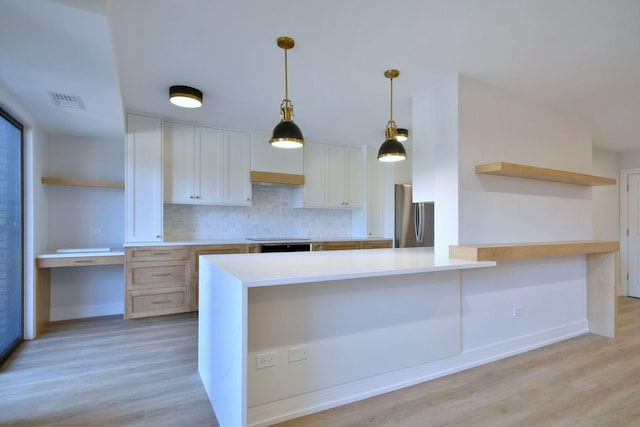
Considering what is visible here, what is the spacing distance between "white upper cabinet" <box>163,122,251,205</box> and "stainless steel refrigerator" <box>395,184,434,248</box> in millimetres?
2460

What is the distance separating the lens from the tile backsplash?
438 centimetres

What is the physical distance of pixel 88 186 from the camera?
12.9ft

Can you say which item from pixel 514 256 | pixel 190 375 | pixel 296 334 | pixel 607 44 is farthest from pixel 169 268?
pixel 607 44

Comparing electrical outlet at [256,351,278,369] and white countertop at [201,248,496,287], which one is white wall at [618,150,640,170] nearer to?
white countertop at [201,248,496,287]

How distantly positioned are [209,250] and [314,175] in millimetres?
1880

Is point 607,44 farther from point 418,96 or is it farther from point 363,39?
point 363,39

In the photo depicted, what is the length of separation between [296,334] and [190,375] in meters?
1.07

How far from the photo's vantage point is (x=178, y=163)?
4035 mm

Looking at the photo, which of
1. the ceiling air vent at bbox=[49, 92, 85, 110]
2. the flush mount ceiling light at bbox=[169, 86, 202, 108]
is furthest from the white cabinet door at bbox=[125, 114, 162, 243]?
the flush mount ceiling light at bbox=[169, 86, 202, 108]

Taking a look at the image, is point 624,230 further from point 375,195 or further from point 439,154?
point 439,154

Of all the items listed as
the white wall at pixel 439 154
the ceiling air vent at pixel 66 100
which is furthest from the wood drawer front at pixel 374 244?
the ceiling air vent at pixel 66 100

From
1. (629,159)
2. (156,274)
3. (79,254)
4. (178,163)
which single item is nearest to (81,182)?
(79,254)

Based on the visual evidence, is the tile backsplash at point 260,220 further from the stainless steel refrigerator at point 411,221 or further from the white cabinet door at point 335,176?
the stainless steel refrigerator at point 411,221

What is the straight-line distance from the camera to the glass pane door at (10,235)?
2.73 metres
